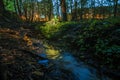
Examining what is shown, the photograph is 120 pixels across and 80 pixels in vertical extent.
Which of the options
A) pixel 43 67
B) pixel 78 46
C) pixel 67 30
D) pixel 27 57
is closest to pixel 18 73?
pixel 43 67

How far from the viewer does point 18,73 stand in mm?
4754

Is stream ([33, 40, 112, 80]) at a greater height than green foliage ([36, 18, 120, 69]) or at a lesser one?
lesser

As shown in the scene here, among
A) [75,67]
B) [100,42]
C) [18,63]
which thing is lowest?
[75,67]

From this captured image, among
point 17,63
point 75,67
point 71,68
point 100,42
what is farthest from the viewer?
point 100,42

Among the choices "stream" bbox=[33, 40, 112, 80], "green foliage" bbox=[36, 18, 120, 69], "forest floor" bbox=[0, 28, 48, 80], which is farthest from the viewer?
"green foliage" bbox=[36, 18, 120, 69]

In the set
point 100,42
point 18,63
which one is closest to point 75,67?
point 100,42

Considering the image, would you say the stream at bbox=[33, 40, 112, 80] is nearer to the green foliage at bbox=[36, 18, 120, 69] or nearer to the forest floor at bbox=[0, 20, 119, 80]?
the forest floor at bbox=[0, 20, 119, 80]

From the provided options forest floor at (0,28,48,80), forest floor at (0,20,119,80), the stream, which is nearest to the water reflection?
the stream

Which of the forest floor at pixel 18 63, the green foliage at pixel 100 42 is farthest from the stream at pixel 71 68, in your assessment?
the green foliage at pixel 100 42

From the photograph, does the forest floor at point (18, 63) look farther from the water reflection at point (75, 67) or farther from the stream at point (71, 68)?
the water reflection at point (75, 67)

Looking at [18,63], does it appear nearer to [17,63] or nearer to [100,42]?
[17,63]

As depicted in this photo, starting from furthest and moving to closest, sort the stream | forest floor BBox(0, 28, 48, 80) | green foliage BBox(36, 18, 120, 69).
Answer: green foliage BBox(36, 18, 120, 69) < the stream < forest floor BBox(0, 28, 48, 80)

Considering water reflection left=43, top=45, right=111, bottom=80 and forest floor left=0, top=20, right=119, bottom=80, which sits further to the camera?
water reflection left=43, top=45, right=111, bottom=80

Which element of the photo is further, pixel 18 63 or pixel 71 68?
pixel 71 68
